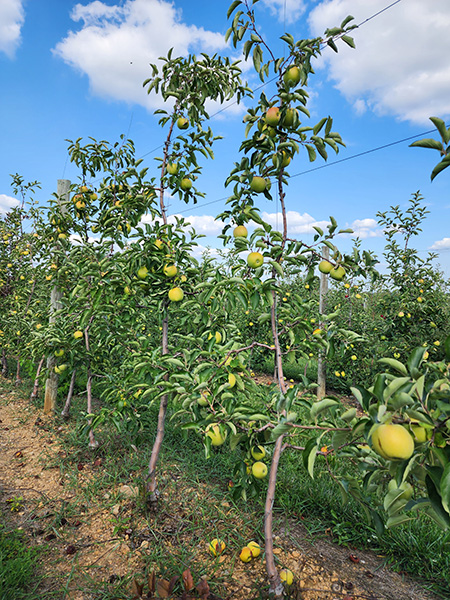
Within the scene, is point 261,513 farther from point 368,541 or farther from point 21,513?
point 21,513

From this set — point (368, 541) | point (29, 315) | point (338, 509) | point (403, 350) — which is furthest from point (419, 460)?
point (29, 315)

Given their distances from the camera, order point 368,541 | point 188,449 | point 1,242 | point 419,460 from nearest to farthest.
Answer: point 419,460
point 368,541
point 188,449
point 1,242

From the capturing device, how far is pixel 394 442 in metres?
0.87

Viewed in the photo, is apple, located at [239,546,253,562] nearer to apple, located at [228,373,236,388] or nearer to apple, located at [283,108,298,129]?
apple, located at [228,373,236,388]

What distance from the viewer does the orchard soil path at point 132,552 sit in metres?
1.86

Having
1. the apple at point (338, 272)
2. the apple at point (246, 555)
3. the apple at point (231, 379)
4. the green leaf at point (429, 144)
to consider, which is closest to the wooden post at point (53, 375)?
the apple at point (246, 555)

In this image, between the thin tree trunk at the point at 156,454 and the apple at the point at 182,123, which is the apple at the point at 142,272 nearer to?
the thin tree trunk at the point at 156,454

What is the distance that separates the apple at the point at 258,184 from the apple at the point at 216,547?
6.50ft

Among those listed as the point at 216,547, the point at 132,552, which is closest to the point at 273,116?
the point at 216,547

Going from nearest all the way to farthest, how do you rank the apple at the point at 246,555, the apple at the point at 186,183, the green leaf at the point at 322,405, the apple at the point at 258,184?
the green leaf at the point at 322,405 < the apple at the point at 258,184 < the apple at the point at 246,555 < the apple at the point at 186,183

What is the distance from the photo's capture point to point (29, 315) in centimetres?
511

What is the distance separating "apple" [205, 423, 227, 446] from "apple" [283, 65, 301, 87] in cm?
164

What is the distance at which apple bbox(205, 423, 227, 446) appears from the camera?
5.17ft

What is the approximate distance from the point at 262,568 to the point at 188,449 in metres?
1.47
